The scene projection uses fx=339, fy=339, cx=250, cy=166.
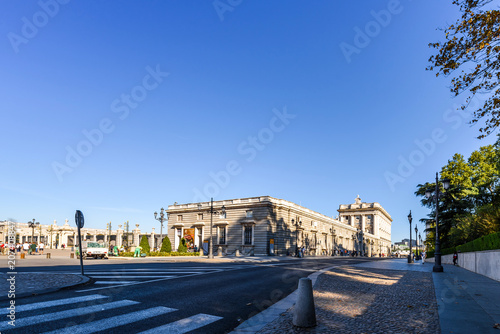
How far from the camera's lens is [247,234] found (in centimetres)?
5312

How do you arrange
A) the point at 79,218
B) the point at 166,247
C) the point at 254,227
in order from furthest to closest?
the point at 254,227 < the point at 166,247 < the point at 79,218

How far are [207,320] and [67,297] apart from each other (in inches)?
154

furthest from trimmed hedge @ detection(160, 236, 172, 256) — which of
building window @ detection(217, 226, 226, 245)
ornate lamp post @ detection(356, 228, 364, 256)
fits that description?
ornate lamp post @ detection(356, 228, 364, 256)

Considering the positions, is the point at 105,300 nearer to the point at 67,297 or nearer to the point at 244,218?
the point at 67,297

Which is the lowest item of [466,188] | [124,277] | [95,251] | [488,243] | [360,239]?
[360,239]

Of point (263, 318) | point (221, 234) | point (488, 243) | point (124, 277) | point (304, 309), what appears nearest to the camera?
point (304, 309)

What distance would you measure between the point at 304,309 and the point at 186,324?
2149mm

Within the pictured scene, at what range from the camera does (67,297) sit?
8156 mm

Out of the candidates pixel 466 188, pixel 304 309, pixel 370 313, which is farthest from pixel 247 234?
pixel 304 309

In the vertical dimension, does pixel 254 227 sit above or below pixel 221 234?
above

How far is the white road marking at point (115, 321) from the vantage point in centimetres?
546

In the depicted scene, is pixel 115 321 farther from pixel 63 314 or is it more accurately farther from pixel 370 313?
pixel 370 313

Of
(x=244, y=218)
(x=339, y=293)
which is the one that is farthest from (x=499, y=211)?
(x=244, y=218)

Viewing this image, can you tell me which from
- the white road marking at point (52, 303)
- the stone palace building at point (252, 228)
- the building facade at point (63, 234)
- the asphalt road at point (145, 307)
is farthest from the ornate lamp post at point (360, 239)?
the white road marking at point (52, 303)
